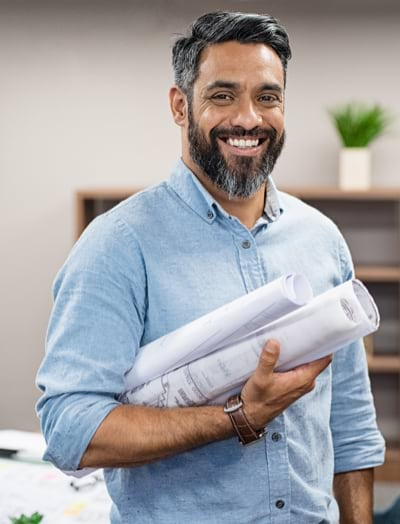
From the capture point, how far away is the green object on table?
155 cm

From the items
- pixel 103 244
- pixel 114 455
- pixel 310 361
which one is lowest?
A: pixel 114 455

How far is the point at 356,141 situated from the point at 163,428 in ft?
9.79

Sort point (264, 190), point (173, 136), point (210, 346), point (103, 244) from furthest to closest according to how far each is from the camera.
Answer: point (173, 136) → point (264, 190) → point (103, 244) → point (210, 346)

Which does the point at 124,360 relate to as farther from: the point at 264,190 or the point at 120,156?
the point at 120,156

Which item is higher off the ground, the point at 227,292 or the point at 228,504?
the point at 227,292

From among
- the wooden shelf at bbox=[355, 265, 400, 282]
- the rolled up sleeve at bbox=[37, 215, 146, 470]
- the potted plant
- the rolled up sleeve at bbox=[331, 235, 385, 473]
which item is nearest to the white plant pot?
the potted plant

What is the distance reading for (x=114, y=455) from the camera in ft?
3.71

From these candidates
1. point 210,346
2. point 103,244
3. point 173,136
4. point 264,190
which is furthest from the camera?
point 173,136

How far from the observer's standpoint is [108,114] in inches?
167

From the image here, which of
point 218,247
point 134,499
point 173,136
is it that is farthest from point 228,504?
point 173,136

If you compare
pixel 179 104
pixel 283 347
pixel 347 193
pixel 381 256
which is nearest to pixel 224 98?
pixel 179 104

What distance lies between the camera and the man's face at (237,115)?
1.26m

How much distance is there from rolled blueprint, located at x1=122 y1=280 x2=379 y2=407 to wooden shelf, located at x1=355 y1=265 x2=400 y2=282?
2.85m

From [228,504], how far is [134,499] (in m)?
0.13
